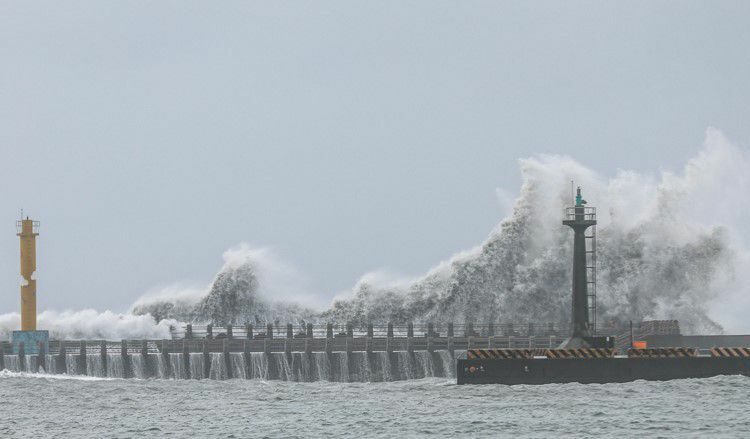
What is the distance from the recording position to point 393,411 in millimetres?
55062

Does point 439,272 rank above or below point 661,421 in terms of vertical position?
above

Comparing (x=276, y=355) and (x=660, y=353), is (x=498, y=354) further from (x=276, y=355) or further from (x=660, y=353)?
(x=276, y=355)

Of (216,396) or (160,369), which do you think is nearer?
(216,396)

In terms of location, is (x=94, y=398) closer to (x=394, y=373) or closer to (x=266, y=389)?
(x=266, y=389)

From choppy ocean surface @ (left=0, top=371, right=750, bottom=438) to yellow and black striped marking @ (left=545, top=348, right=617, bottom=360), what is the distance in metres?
1.37

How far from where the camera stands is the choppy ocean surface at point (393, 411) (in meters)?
49.2

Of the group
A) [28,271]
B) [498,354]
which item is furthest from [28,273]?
[498,354]

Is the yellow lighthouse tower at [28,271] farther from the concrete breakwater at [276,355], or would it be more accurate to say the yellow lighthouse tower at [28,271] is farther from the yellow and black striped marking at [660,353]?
the yellow and black striped marking at [660,353]

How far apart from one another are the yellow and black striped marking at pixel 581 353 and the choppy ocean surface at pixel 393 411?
1374 millimetres

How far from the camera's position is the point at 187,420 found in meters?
54.4

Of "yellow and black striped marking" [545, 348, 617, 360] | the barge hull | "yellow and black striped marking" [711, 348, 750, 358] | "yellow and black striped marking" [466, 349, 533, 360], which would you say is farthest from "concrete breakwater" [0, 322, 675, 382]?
"yellow and black striped marking" [711, 348, 750, 358]

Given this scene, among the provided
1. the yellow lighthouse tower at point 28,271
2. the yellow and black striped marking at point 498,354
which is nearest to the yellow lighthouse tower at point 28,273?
the yellow lighthouse tower at point 28,271

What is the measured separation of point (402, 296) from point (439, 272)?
2586 mm

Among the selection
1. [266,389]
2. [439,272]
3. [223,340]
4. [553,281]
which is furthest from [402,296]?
[266,389]
